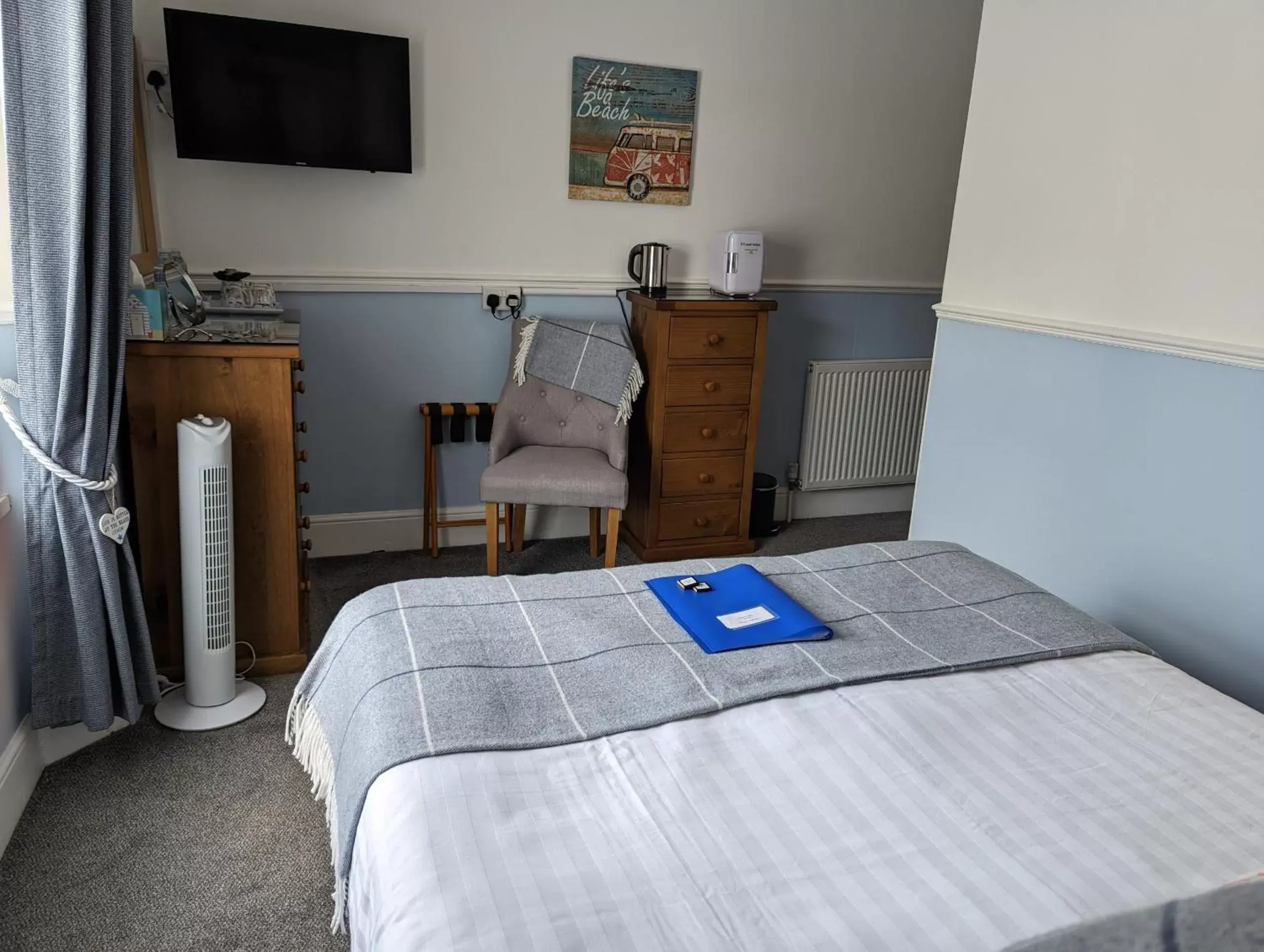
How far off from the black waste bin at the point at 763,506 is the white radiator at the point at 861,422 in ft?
0.91

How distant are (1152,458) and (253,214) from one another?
2.84 m

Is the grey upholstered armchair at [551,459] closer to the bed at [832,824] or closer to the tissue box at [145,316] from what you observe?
the tissue box at [145,316]

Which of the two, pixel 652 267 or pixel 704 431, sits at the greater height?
pixel 652 267

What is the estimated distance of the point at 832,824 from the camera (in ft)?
3.98

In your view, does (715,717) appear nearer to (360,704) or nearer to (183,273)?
(360,704)

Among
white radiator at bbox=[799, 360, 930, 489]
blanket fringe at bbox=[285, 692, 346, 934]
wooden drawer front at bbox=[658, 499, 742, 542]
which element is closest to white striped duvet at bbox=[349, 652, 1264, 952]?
blanket fringe at bbox=[285, 692, 346, 934]

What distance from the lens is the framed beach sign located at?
3.47 m

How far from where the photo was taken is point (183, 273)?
2670mm

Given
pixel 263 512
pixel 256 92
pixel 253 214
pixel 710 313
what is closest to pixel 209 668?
pixel 263 512

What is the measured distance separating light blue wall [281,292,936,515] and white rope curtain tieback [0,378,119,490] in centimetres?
131

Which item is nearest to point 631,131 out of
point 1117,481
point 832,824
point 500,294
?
point 500,294

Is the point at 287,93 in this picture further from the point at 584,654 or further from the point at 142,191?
the point at 584,654

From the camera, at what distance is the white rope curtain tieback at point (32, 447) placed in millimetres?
1928

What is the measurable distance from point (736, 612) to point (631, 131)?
94.6 inches
